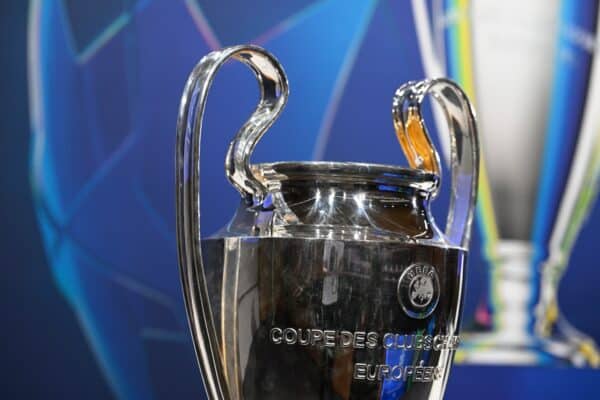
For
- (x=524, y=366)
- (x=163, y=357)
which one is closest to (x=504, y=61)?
(x=524, y=366)

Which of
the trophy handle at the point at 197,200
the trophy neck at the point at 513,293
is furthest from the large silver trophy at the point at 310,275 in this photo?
the trophy neck at the point at 513,293

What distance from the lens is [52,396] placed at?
92.1 inches

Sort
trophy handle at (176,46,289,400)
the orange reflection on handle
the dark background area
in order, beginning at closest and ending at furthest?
trophy handle at (176,46,289,400)
the orange reflection on handle
the dark background area

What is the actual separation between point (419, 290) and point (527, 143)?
139 centimetres

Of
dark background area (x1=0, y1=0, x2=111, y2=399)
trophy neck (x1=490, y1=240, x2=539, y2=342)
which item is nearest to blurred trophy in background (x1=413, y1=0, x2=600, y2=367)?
trophy neck (x1=490, y1=240, x2=539, y2=342)

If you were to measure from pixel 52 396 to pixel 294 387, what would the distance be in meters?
1.67

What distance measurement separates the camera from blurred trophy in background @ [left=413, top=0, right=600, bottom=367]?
7.01ft

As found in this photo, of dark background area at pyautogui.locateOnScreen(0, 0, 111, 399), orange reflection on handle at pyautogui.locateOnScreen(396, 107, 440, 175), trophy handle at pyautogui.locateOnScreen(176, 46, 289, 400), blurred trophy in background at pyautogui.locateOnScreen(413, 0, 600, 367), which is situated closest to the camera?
trophy handle at pyautogui.locateOnScreen(176, 46, 289, 400)

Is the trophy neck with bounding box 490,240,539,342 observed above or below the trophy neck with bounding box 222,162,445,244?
below

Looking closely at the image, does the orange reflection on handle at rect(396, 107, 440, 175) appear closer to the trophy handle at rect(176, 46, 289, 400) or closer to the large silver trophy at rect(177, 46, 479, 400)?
the large silver trophy at rect(177, 46, 479, 400)

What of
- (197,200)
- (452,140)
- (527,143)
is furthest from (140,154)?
(197,200)

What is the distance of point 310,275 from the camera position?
2.63 feet

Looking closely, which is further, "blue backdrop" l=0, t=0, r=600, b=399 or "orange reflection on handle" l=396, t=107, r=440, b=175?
"blue backdrop" l=0, t=0, r=600, b=399

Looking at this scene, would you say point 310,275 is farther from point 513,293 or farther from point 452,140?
point 513,293
